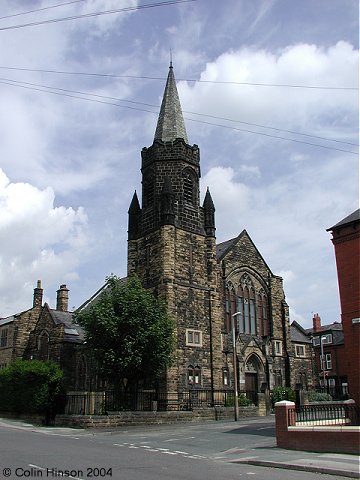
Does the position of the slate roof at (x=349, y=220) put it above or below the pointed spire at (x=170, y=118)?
below

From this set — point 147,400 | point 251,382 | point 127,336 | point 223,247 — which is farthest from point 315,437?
point 223,247

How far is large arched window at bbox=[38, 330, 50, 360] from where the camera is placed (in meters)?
43.6

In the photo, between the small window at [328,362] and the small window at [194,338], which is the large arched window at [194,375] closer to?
the small window at [194,338]

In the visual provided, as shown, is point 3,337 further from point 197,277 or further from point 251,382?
point 251,382

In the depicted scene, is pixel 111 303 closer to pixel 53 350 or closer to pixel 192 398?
pixel 192 398

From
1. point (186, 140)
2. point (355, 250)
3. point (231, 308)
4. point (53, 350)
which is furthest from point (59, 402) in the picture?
point (186, 140)

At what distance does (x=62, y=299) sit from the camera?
5044 cm

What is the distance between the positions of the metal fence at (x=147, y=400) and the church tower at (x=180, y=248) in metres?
0.83

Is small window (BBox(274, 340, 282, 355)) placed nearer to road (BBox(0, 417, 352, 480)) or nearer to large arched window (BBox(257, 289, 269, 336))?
large arched window (BBox(257, 289, 269, 336))

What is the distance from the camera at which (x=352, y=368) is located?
20078mm

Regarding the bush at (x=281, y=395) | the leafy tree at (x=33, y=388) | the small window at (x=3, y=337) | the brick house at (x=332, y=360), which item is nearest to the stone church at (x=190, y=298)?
the small window at (x=3, y=337)

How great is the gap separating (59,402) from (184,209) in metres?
16.4

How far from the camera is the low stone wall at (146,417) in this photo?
26.1 m

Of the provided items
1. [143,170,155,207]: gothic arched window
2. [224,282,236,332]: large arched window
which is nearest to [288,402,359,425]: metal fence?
[224,282,236,332]: large arched window
